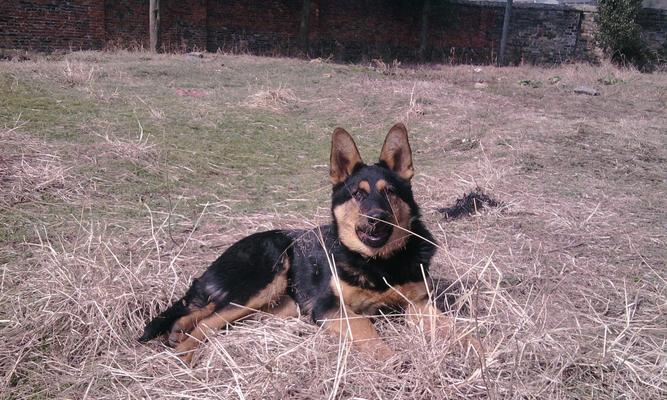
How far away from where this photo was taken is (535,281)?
12.6ft

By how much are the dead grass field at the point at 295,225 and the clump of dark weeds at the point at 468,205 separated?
0.13 m

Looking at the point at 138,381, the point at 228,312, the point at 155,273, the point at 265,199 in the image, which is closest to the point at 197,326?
the point at 228,312

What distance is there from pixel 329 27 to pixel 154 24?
22.6 feet

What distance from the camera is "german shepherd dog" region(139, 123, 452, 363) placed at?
120 inches

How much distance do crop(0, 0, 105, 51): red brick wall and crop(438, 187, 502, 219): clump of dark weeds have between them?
47.8ft

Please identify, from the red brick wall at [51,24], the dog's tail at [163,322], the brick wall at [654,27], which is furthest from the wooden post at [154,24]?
the brick wall at [654,27]

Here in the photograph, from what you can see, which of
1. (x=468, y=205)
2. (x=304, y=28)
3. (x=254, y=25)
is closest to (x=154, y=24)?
(x=254, y=25)

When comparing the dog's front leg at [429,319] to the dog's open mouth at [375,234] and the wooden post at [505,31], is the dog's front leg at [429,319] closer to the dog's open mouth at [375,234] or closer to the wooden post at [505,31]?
the dog's open mouth at [375,234]

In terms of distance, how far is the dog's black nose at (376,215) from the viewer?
301 cm

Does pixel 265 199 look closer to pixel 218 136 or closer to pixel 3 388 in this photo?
pixel 218 136

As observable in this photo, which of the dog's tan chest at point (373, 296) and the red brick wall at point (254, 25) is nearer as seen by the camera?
the dog's tan chest at point (373, 296)

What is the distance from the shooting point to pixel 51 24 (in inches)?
631

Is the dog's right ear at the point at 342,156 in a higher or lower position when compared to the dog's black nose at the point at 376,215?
higher

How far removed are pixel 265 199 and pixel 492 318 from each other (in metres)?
3.18
